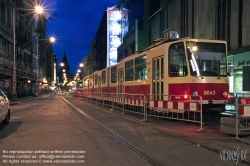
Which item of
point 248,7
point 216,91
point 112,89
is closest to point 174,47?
point 216,91

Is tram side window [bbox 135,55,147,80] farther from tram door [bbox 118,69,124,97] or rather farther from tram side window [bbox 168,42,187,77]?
tram door [bbox 118,69,124,97]

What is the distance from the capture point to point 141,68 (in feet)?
52.3

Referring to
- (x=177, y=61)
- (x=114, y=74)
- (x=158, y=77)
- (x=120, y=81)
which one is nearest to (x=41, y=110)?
(x=120, y=81)

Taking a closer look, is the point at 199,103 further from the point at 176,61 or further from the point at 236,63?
the point at 236,63

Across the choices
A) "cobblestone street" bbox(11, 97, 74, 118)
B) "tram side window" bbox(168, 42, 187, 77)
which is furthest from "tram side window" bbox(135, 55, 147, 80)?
"cobblestone street" bbox(11, 97, 74, 118)

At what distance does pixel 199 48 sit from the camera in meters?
12.3

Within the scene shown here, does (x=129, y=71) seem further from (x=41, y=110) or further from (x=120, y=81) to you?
(x=41, y=110)

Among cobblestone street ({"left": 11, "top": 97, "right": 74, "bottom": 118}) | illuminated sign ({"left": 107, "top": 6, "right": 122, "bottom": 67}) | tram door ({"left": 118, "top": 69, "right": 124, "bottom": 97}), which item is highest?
illuminated sign ({"left": 107, "top": 6, "right": 122, "bottom": 67})

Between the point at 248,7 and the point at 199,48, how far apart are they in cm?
859

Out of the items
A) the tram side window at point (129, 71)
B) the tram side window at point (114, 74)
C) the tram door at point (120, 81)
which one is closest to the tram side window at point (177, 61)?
the tram side window at point (129, 71)

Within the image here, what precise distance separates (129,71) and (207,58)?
282 inches

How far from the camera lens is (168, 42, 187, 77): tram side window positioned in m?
12.2

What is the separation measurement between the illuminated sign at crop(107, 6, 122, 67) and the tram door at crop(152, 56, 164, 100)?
155 ft

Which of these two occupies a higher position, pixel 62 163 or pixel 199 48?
pixel 199 48
